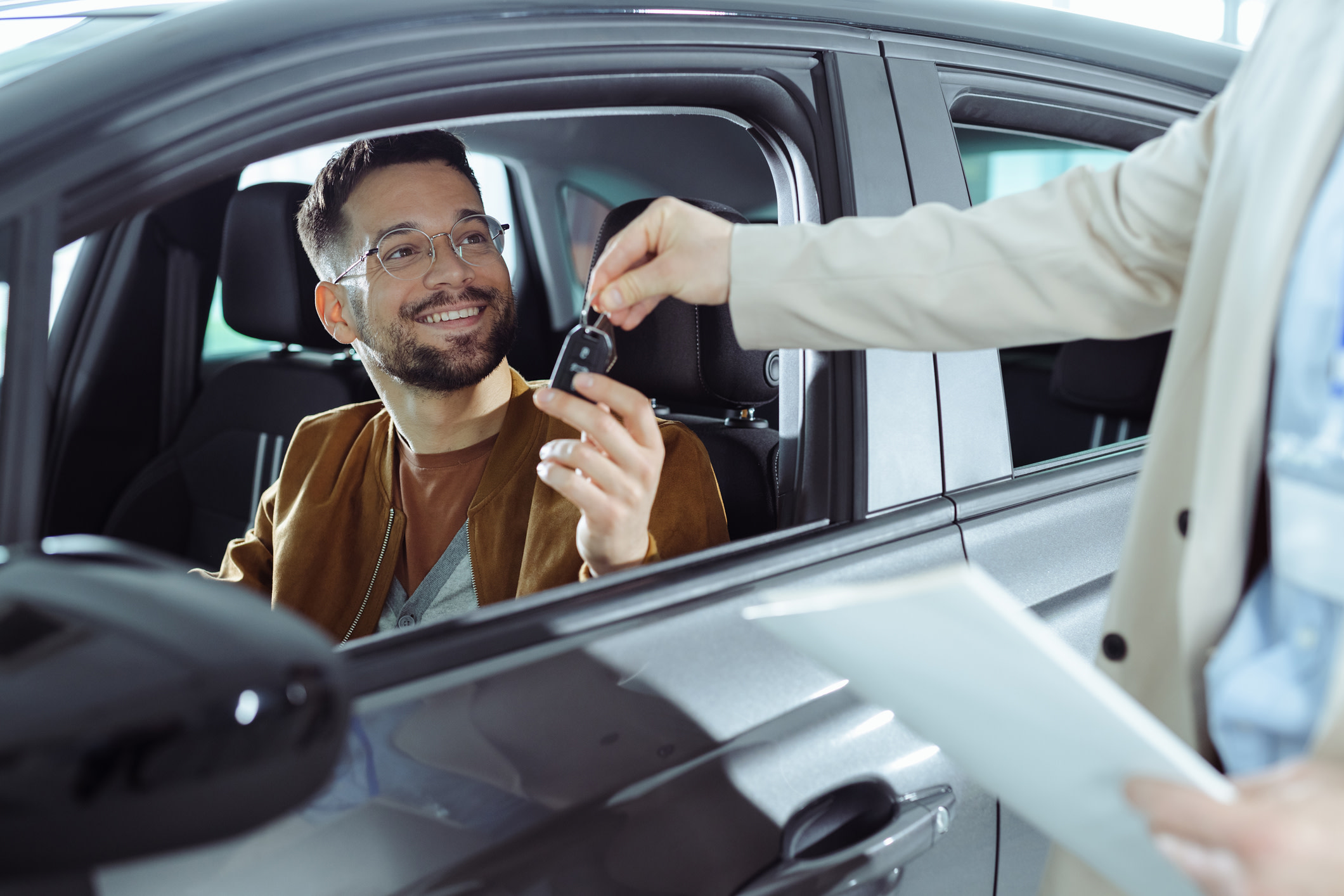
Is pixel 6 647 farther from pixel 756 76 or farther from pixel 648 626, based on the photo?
pixel 756 76

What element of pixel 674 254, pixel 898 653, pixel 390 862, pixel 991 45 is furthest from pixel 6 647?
pixel 991 45

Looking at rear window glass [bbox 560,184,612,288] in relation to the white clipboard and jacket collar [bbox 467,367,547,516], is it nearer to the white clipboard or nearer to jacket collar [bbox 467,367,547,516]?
jacket collar [bbox 467,367,547,516]

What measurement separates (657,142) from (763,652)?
9.11 ft

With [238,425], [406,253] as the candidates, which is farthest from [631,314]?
[238,425]

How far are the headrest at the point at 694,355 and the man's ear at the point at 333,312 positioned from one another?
1.96 ft

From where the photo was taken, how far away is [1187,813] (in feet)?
2.15

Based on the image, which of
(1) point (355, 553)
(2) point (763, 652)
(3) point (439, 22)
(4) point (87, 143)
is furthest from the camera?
(1) point (355, 553)

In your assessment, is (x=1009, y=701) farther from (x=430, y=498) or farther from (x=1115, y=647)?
(x=430, y=498)

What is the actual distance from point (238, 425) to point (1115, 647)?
2.43 metres

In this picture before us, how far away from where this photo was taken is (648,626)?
3.64 ft

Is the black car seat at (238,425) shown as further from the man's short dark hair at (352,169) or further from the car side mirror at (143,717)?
the car side mirror at (143,717)

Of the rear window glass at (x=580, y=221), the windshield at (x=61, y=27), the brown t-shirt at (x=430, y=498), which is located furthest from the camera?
the rear window glass at (x=580, y=221)

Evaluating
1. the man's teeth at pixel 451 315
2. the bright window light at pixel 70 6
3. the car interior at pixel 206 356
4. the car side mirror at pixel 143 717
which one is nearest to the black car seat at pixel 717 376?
the car interior at pixel 206 356

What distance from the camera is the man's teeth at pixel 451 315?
6.29 ft
